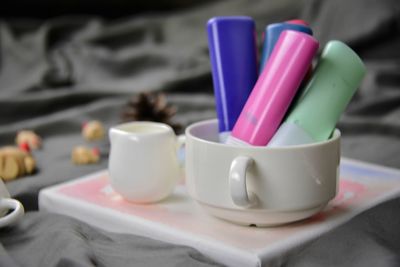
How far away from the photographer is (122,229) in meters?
0.58

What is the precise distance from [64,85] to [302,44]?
0.79 meters

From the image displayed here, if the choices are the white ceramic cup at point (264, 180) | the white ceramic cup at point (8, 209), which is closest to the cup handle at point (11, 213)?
the white ceramic cup at point (8, 209)

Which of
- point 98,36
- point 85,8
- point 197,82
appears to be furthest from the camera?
point 85,8

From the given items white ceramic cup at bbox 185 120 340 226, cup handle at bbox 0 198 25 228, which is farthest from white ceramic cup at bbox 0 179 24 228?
white ceramic cup at bbox 185 120 340 226

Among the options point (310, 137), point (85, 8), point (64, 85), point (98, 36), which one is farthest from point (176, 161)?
point (85, 8)

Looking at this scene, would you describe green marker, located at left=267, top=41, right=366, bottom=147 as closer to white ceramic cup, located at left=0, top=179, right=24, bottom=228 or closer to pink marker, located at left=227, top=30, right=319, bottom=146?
pink marker, located at left=227, top=30, right=319, bottom=146

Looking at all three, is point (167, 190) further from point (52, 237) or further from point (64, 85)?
point (64, 85)

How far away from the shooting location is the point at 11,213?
0.55 m

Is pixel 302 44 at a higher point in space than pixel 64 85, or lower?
higher

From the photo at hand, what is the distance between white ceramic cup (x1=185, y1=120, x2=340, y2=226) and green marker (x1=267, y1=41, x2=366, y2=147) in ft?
0.06

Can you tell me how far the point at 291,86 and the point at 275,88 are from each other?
1cm

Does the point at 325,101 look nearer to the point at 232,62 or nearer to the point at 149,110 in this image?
the point at 232,62

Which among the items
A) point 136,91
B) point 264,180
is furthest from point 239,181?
point 136,91

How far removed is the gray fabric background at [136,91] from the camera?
0.51 metres
